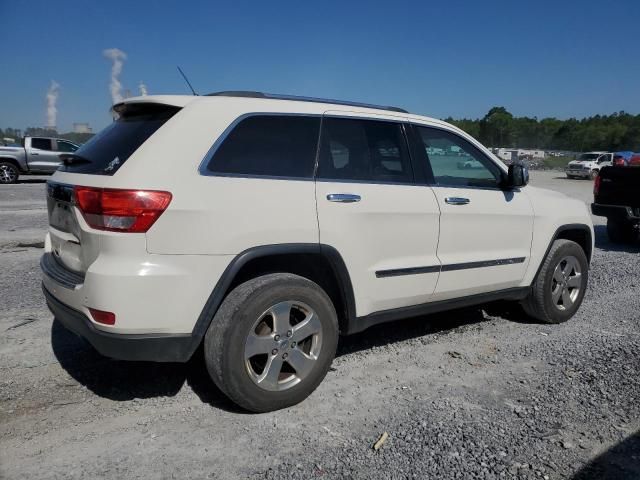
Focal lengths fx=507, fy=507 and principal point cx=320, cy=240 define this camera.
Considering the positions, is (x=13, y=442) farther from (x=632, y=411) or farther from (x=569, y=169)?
(x=569, y=169)

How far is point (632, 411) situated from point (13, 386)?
3.88 m

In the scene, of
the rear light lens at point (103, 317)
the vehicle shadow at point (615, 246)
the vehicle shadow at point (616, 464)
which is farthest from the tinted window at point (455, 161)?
the vehicle shadow at point (615, 246)

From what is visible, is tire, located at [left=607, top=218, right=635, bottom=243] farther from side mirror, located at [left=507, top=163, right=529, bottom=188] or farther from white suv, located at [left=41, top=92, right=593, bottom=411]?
white suv, located at [left=41, top=92, right=593, bottom=411]

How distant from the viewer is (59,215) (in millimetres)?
3084

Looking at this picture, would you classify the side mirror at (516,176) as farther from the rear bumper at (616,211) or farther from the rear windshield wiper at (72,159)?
the rear bumper at (616,211)

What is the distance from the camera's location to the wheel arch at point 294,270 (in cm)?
276

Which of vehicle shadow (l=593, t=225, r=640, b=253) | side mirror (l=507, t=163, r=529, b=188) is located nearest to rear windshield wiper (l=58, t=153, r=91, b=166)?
side mirror (l=507, t=163, r=529, b=188)

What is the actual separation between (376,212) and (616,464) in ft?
6.17

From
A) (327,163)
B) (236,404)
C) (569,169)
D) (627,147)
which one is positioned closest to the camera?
(236,404)

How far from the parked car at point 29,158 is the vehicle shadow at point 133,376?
16.6 metres

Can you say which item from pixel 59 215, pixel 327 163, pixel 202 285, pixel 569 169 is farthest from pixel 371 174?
pixel 569 169

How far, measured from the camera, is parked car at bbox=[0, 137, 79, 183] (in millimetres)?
18094

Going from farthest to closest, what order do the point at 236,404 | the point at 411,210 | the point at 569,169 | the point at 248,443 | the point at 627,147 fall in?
the point at 627,147, the point at 569,169, the point at 411,210, the point at 236,404, the point at 248,443

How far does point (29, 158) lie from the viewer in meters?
18.7
